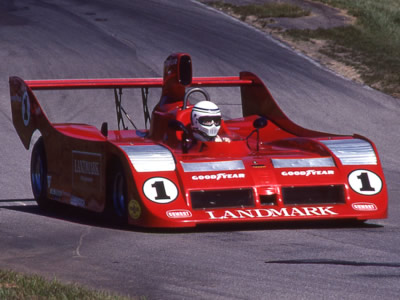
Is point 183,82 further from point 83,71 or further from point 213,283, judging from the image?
point 83,71

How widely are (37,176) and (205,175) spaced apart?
334 centimetres

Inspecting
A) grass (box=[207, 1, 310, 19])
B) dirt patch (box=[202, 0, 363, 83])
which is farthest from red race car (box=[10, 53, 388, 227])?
grass (box=[207, 1, 310, 19])

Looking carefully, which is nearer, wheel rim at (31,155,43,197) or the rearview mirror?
the rearview mirror

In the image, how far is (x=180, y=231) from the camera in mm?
9477

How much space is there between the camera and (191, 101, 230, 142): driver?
35.4ft

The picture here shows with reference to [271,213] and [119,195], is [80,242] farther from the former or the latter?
[271,213]

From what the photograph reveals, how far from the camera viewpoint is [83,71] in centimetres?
2483

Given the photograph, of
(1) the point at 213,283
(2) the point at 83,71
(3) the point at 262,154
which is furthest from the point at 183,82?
(2) the point at 83,71

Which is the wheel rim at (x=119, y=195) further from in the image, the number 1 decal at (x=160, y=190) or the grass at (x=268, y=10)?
the grass at (x=268, y=10)

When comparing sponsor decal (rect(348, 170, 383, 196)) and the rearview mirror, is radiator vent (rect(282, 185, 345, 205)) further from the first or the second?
the rearview mirror

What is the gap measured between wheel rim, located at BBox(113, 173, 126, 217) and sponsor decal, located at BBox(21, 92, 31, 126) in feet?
9.10

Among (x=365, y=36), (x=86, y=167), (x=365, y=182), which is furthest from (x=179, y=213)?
(x=365, y=36)

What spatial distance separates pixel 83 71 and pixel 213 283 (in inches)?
731

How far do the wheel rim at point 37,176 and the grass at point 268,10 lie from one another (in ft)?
67.4
